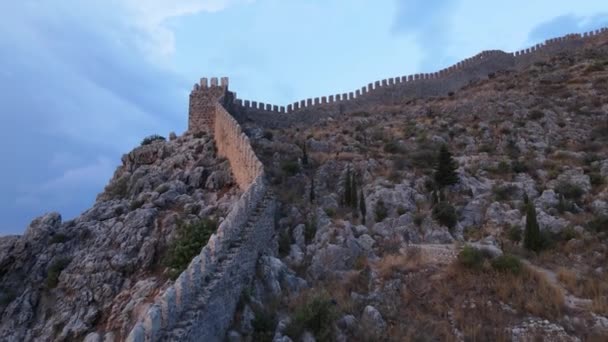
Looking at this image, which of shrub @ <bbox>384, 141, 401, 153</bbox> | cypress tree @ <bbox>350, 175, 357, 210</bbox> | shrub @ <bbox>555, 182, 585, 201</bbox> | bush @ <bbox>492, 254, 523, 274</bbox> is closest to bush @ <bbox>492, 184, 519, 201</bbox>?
shrub @ <bbox>555, 182, 585, 201</bbox>

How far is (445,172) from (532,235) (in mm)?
5829

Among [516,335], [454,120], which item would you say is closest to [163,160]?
[454,120]

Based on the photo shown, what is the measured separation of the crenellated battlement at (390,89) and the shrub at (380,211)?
40.2 feet

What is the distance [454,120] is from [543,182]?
9750mm

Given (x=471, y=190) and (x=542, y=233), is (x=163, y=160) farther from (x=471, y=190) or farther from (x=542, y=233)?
(x=542, y=233)

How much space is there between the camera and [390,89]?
35781 mm

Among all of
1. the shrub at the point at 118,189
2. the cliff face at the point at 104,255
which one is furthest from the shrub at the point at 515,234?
the shrub at the point at 118,189

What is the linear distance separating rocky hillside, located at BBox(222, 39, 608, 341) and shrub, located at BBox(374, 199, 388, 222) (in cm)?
4

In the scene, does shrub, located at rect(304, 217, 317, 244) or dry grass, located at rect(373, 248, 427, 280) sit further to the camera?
shrub, located at rect(304, 217, 317, 244)

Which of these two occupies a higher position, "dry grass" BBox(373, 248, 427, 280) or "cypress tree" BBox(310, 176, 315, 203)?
"cypress tree" BBox(310, 176, 315, 203)

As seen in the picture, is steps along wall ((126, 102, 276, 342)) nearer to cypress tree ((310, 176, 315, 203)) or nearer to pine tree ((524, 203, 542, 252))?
cypress tree ((310, 176, 315, 203))

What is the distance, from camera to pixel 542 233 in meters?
14.0

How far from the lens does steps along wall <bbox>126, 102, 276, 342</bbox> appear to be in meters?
7.79

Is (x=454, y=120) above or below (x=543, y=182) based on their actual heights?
above
